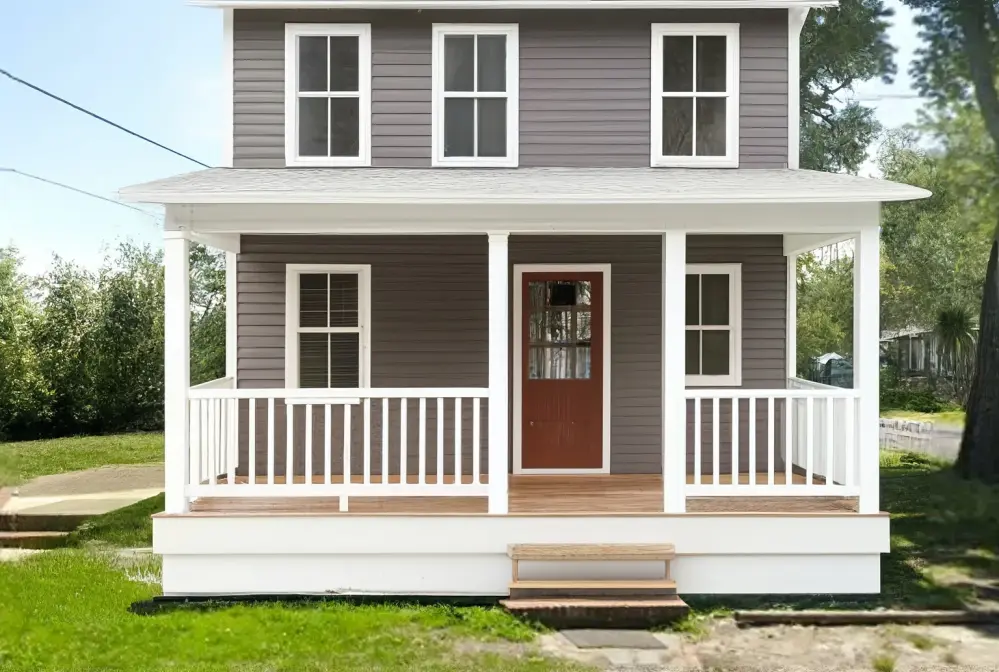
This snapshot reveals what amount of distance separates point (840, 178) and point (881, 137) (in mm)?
19502

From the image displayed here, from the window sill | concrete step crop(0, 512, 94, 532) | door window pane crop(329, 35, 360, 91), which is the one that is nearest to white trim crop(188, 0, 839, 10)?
door window pane crop(329, 35, 360, 91)

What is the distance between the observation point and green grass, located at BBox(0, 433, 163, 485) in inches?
641

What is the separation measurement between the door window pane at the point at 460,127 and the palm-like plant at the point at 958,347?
15.9m

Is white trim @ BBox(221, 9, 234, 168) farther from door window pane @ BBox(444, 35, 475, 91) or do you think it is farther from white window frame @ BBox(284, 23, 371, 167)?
door window pane @ BBox(444, 35, 475, 91)

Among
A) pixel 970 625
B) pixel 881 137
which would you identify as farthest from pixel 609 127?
pixel 881 137

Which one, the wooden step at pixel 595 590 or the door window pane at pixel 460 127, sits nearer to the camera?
the wooden step at pixel 595 590

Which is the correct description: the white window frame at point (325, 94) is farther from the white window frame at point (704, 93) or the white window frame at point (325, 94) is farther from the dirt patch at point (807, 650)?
the dirt patch at point (807, 650)

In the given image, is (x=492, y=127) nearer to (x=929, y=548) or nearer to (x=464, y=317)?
(x=464, y=317)

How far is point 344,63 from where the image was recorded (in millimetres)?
9703

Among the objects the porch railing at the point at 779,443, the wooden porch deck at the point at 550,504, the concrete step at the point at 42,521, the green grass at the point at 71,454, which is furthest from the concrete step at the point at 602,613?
the green grass at the point at 71,454

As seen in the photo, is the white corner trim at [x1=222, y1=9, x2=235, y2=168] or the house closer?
the house

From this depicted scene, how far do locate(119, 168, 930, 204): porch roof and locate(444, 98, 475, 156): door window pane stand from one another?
1.37m

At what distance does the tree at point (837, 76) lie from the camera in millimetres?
20344

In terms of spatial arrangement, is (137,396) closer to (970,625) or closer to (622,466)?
(622,466)
